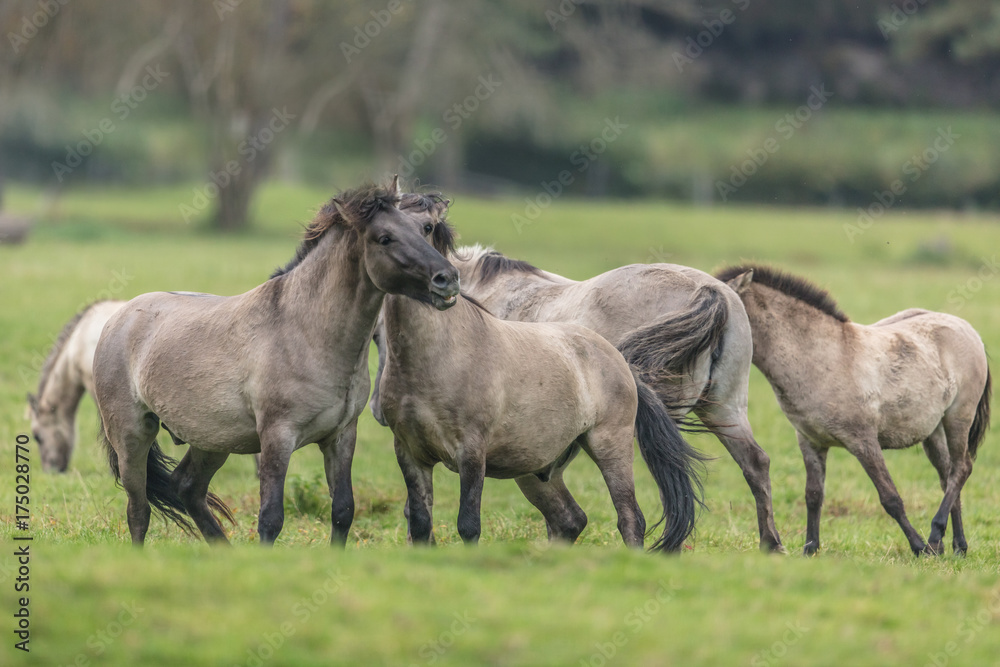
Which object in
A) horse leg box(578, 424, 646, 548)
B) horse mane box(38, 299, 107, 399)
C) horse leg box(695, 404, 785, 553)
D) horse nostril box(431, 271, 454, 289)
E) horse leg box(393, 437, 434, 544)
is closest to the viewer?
horse nostril box(431, 271, 454, 289)

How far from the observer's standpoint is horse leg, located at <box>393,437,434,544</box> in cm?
624

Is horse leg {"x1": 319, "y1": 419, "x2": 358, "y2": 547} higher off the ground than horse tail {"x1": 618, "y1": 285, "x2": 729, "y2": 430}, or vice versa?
horse tail {"x1": 618, "y1": 285, "x2": 729, "y2": 430}

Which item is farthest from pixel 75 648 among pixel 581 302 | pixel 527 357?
pixel 581 302

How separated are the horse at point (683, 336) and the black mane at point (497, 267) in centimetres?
39

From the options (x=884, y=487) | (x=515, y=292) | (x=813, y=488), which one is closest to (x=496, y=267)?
(x=515, y=292)

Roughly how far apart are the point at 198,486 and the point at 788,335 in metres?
4.50

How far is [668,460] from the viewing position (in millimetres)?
6746

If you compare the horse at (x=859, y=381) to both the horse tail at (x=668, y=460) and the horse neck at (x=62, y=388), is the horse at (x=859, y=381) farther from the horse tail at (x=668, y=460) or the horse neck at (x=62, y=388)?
the horse neck at (x=62, y=388)

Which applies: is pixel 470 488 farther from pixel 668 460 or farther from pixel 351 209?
pixel 351 209

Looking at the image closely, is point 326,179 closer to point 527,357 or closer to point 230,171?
point 230,171

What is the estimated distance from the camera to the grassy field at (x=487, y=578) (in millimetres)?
4051

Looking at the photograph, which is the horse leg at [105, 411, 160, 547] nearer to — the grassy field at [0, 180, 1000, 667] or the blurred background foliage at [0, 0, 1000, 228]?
the grassy field at [0, 180, 1000, 667]

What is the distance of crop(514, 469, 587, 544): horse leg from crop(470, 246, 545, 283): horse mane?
2.10m

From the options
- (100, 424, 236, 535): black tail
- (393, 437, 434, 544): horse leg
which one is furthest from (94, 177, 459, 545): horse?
(393, 437, 434, 544): horse leg
